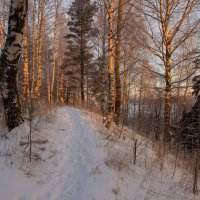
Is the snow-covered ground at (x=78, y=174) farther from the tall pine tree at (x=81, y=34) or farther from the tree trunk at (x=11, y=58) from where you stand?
the tall pine tree at (x=81, y=34)

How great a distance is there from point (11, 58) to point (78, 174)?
3280mm

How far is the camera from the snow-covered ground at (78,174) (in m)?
2.84

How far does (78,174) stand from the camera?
3521 millimetres

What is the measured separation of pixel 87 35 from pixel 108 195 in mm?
16770

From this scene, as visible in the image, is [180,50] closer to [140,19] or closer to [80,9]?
[140,19]

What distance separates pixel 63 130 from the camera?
620cm

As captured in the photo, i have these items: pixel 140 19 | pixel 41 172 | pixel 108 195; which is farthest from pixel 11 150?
pixel 140 19

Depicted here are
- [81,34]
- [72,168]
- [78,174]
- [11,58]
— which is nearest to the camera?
[78,174]

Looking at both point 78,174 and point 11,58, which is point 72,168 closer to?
point 78,174

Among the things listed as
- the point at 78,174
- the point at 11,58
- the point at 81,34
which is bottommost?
the point at 78,174

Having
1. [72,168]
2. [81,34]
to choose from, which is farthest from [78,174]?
[81,34]

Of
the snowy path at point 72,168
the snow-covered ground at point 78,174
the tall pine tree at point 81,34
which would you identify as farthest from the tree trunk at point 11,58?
the tall pine tree at point 81,34

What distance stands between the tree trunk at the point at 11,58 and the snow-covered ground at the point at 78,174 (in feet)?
1.74

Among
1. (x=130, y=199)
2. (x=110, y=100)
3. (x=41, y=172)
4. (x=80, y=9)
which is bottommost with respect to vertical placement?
(x=130, y=199)
